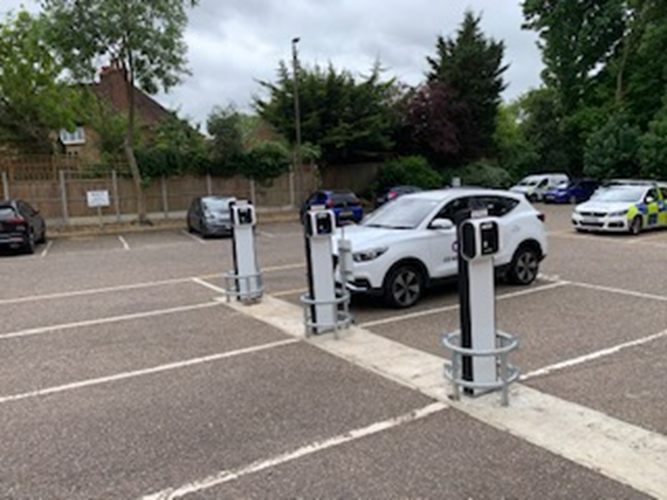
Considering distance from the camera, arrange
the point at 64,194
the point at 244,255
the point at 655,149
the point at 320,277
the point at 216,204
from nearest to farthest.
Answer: the point at 320,277 → the point at 244,255 → the point at 216,204 → the point at 64,194 → the point at 655,149

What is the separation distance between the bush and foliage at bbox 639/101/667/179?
7234mm

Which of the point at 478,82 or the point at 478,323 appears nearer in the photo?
the point at 478,323

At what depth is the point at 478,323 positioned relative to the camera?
15.1 feet

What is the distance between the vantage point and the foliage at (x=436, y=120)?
31719mm

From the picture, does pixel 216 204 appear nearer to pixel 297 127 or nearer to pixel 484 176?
pixel 297 127

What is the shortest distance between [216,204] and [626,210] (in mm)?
12810

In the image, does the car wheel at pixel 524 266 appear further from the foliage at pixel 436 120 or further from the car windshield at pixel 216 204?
the foliage at pixel 436 120

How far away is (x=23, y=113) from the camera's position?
80.2 ft

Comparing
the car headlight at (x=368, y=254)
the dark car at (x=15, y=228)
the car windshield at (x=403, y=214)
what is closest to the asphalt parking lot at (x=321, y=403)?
the car headlight at (x=368, y=254)

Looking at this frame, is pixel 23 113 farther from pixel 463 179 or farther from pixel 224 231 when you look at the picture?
pixel 463 179

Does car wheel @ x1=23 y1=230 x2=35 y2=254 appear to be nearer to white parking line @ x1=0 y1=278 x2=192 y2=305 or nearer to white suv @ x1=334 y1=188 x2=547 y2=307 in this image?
white parking line @ x1=0 y1=278 x2=192 y2=305

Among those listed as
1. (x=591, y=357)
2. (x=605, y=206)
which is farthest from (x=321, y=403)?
(x=605, y=206)

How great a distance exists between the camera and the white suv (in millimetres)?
7684

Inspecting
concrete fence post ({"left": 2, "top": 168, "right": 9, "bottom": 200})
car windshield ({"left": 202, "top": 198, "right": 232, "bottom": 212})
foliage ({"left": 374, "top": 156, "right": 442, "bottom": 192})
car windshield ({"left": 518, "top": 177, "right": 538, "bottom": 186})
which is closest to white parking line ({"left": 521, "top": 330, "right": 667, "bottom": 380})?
car windshield ({"left": 202, "top": 198, "right": 232, "bottom": 212})
